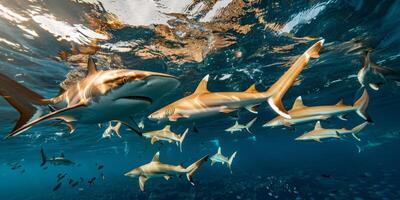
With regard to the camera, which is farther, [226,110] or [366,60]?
[366,60]

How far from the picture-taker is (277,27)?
12.5m

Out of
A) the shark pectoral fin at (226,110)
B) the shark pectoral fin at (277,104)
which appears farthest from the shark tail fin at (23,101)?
the shark pectoral fin at (277,104)

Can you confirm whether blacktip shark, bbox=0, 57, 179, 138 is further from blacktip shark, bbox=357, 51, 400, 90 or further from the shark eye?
blacktip shark, bbox=357, 51, 400, 90

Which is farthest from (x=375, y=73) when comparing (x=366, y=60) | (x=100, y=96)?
(x=100, y=96)

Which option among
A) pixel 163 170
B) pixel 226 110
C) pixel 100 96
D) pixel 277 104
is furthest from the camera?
pixel 163 170

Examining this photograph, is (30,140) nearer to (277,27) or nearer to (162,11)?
(162,11)

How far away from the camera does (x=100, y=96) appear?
3975 millimetres

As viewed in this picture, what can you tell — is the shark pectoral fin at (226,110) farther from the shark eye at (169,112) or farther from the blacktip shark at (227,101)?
the shark eye at (169,112)

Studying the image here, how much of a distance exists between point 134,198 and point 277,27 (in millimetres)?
18894

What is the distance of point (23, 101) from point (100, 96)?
5.05 ft

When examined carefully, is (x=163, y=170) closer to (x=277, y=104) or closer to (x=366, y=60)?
(x=277, y=104)

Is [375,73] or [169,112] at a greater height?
[375,73]

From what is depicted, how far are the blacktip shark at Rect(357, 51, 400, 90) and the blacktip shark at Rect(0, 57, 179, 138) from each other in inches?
209

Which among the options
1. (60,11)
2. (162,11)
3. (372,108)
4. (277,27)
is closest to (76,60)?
(60,11)
